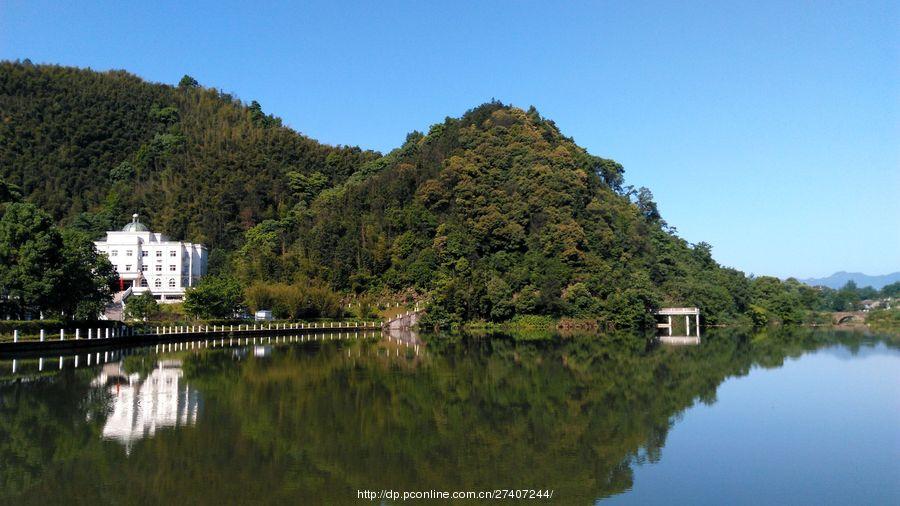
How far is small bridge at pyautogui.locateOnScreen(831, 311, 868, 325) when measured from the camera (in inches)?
3329

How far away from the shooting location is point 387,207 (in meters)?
76.9

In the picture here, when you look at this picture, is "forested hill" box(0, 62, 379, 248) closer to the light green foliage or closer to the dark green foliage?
the light green foliage

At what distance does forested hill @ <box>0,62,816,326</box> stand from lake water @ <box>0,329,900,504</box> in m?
35.2

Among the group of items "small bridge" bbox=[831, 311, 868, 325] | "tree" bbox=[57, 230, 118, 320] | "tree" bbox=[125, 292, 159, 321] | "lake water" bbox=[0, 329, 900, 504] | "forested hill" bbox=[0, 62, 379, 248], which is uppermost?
"forested hill" bbox=[0, 62, 379, 248]

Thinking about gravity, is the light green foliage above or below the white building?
below

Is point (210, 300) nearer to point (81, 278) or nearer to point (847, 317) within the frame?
point (81, 278)

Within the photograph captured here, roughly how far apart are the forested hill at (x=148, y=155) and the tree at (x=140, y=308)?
3966 cm

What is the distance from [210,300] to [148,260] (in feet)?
92.5

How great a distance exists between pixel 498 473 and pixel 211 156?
103380 mm

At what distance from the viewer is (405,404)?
1683 centimetres

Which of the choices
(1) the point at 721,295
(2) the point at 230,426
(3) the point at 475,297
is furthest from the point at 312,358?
(1) the point at 721,295

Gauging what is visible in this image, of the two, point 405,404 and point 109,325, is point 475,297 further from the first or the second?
point 405,404

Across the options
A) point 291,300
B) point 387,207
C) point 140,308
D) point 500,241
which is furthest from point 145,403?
point 387,207

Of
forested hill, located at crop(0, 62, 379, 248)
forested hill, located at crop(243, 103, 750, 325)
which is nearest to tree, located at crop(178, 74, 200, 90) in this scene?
forested hill, located at crop(0, 62, 379, 248)
